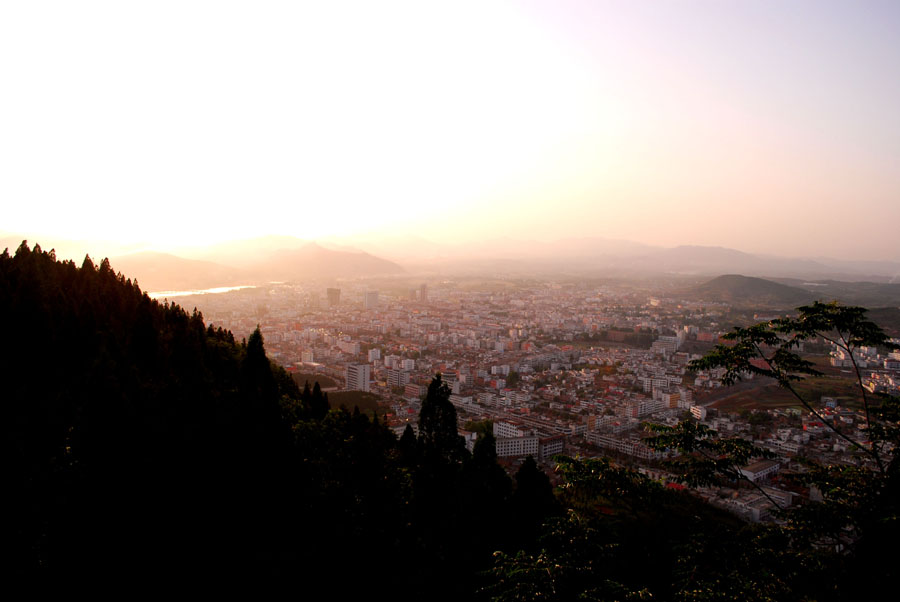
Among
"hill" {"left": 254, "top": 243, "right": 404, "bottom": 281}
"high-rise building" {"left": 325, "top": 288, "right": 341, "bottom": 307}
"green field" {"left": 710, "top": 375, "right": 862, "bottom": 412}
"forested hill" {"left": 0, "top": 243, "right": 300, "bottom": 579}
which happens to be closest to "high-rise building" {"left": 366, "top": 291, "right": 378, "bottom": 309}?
"high-rise building" {"left": 325, "top": 288, "right": 341, "bottom": 307}

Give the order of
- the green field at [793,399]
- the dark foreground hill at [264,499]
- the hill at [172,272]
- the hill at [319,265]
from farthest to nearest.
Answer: the hill at [319,265] < the hill at [172,272] < the green field at [793,399] < the dark foreground hill at [264,499]

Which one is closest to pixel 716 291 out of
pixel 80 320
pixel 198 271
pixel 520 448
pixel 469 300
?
pixel 469 300

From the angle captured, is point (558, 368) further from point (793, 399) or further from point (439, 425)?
point (439, 425)

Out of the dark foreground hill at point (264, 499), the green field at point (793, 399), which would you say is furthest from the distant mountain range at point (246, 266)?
the green field at point (793, 399)

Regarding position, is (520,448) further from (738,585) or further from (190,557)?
(738,585)

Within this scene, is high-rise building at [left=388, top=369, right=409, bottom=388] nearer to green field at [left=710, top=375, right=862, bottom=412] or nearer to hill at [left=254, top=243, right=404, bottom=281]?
green field at [left=710, top=375, right=862, bottom=412]

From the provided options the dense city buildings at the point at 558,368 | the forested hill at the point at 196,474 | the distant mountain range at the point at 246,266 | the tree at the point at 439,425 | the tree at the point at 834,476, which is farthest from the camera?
the distant mountain range at the point at 246,266

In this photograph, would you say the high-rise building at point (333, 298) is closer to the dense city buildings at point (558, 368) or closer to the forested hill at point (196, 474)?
the dense city buildings at point (558, 368)
